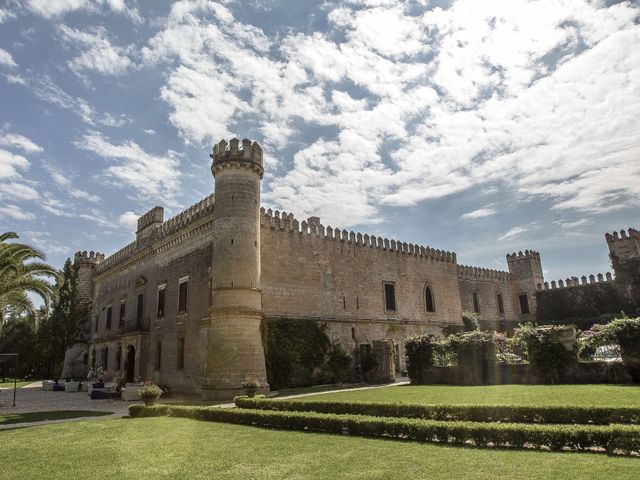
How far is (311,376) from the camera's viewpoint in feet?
68.9

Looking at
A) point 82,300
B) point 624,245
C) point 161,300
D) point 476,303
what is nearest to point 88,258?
point 82,300

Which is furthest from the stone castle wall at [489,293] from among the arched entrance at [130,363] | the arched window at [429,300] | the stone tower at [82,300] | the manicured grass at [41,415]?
the stone tower at [82,300]

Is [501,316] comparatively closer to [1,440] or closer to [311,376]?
[311,376]

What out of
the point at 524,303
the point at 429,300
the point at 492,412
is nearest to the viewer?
the point at 492,412

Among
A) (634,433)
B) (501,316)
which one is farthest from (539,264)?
(634,433)

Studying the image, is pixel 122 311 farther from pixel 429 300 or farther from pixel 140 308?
pixel 429 300

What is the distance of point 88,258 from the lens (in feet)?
118

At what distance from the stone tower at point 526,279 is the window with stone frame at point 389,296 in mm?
15701

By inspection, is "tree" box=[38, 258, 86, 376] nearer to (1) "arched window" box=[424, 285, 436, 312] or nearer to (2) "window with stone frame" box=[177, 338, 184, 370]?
(2) "window with stone frame" box=[177, 338, 184, 370]

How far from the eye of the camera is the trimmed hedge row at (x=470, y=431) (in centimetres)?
656

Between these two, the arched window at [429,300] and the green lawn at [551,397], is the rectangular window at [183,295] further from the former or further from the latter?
the arched window at [429,300]

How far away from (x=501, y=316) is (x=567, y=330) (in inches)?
904

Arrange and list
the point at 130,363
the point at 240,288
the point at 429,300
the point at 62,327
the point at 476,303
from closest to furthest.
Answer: the point at 240,288
the point at 130,363
the point at 429,300
the point at 62,327
the point at 476,303

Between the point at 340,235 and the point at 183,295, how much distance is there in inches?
350
